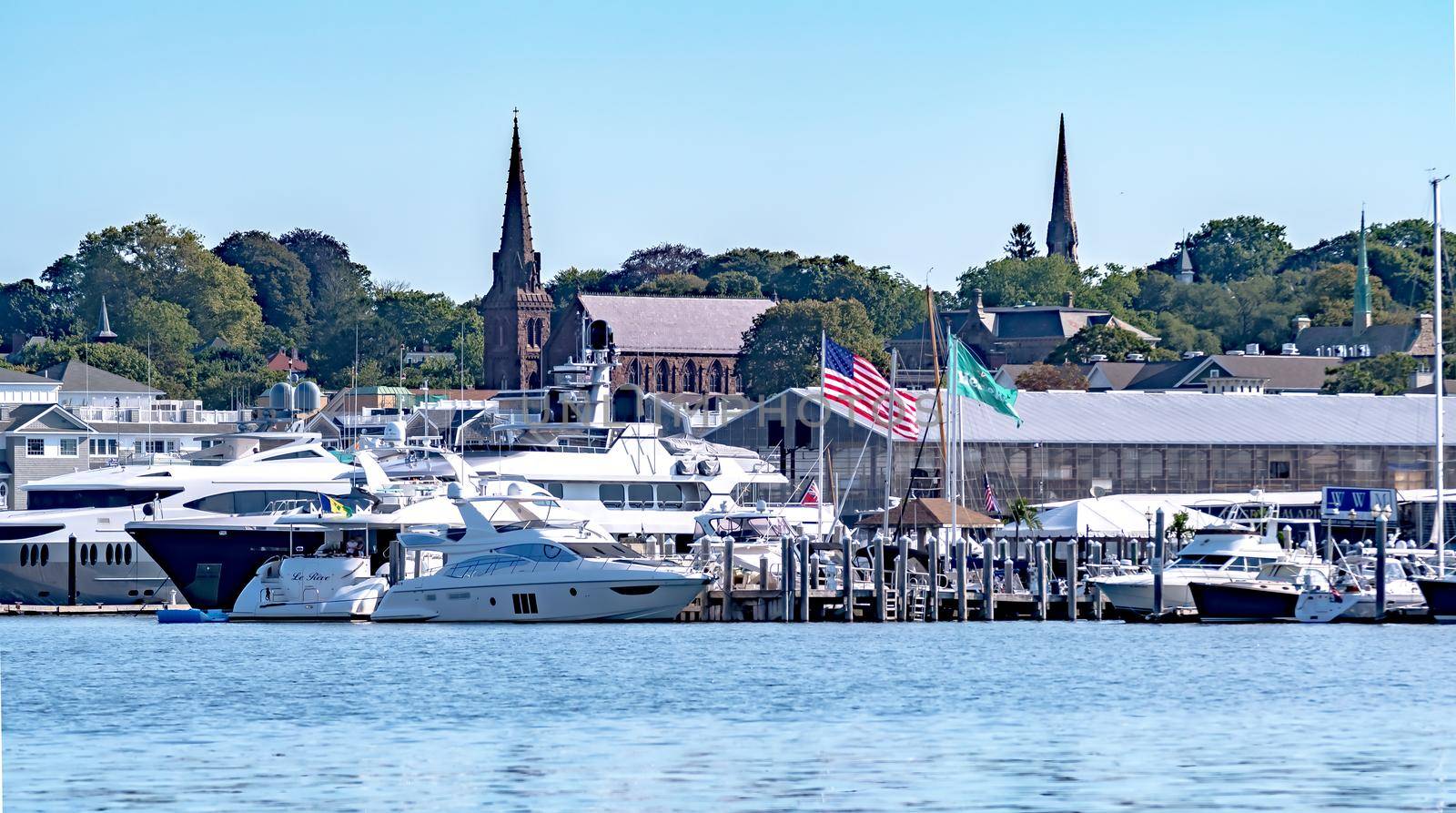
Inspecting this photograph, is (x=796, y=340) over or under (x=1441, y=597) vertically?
over

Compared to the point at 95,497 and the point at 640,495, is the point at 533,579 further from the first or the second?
the point at 95,497

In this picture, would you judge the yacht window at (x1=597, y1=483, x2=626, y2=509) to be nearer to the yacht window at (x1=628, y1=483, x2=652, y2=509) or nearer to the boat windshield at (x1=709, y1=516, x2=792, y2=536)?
the yacht window at (x1=628, y1=483, x2=652, y2=509)

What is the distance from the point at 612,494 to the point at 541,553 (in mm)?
13003

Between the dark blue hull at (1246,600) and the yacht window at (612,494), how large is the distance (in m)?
19.0

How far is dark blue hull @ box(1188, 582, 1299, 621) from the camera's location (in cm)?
6525

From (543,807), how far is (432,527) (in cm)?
3846

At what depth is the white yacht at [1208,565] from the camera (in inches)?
2613

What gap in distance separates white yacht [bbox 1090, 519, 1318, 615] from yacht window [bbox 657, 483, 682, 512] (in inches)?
568

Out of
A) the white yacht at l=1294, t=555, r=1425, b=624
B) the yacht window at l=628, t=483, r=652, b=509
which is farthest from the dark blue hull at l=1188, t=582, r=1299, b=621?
the yacht window at l=628, t=483, r=652, b=509

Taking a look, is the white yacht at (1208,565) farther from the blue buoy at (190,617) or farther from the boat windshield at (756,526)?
the blue buoy at (190,617)

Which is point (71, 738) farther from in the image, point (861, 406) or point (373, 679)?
point (861, 406)

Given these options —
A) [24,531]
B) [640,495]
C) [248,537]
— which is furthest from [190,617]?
[640,495]

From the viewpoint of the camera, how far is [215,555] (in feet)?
232

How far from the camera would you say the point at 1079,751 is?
121ft
